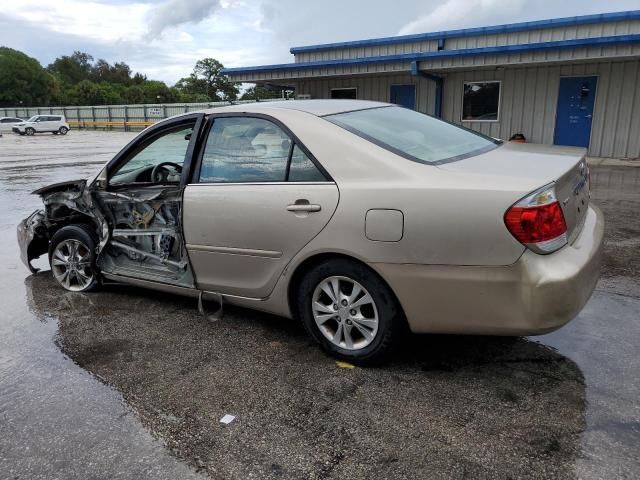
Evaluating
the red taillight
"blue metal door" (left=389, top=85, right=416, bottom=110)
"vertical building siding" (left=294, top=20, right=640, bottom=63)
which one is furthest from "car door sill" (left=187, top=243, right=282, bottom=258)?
"vertical building siding" (left=294, top=20, right=640, bottom=63)

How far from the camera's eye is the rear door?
3264 mm

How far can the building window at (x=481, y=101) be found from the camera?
16375 mm

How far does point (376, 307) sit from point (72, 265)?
10.2 feet

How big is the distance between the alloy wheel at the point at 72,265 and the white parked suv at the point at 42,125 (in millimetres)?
42632

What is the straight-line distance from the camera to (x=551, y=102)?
15367mm

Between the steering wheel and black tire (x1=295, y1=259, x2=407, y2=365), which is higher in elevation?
the steering wheel

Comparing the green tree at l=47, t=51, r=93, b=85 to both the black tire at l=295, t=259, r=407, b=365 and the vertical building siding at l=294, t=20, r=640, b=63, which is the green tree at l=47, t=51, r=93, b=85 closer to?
the vertical building siding at l=294, t=20, r=640, b=63

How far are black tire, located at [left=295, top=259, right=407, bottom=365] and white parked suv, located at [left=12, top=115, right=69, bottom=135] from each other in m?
45.1

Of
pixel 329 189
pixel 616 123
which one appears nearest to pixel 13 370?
pixel 329 189

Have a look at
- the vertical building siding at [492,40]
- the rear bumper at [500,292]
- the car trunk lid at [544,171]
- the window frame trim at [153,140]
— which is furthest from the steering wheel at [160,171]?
the vertical building siding at [492,40]

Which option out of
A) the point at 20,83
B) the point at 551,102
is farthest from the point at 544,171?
the point at 20,83

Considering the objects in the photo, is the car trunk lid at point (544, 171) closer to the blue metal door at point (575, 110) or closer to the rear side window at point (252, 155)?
the rear side window at point (252, 155)

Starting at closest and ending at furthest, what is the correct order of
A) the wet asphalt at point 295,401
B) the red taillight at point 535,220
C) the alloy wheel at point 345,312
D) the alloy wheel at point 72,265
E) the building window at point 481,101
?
the wet asphalt at point 295,401 < the red taillight at point 535,220 < the alloy wheel at point 345,312 < the alloy wheel at point 72,265 < the building window at point 481,101

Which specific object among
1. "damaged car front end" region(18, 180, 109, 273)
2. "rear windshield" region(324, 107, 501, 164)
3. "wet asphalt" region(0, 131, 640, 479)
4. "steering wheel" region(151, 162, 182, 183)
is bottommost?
"wet asphalt" region(0, 131, 640, 479)
